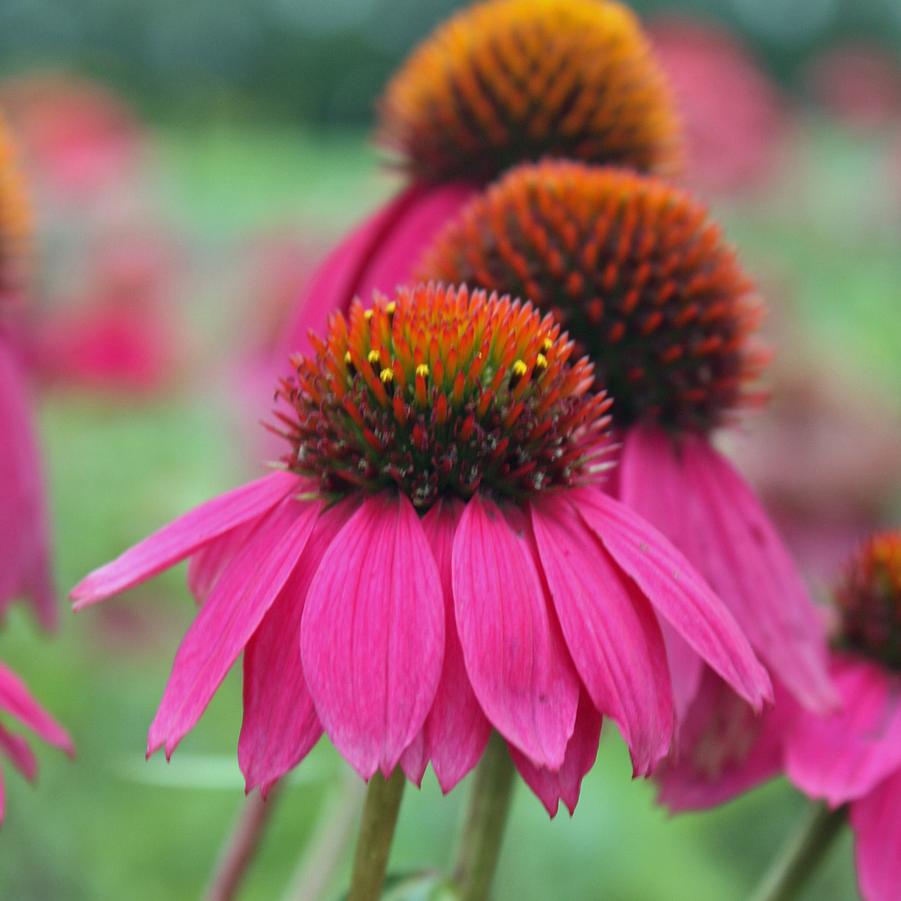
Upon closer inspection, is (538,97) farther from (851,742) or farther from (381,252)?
(851,742)

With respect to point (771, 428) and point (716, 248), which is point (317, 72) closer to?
point (771, 428)

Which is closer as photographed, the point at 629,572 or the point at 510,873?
the point at 629,572

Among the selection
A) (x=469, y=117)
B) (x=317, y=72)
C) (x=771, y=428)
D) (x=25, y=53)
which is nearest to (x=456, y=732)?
(x=469, y=117)

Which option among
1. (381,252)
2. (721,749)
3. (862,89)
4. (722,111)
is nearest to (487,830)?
(721,749)

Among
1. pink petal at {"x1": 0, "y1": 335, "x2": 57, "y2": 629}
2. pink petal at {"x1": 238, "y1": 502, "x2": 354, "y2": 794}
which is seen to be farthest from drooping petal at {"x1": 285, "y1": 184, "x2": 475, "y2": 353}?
pink petal at {"x1": 238, "y1": 502, "x2": 354, "y2": 794}

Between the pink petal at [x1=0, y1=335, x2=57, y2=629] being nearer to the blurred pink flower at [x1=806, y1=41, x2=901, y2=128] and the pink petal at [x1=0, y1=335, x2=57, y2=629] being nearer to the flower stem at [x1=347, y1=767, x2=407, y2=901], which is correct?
the flower stem at [x1=347, y1=767, x2=407, y2=901]

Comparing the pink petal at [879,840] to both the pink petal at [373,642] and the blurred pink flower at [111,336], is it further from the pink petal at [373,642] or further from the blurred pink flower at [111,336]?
the blurred pink flower at [111,336]

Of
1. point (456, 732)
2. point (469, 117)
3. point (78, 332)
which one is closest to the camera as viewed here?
point (456, 732)
